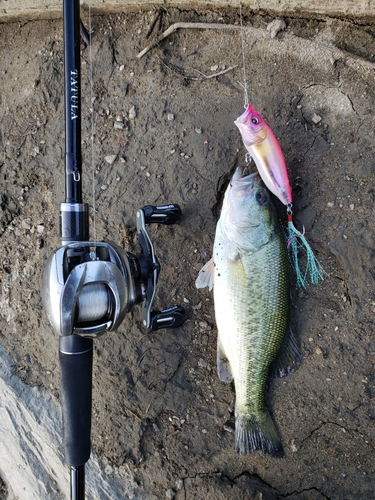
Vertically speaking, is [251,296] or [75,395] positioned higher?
[251,296]

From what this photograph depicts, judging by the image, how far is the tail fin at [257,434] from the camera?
2.71m

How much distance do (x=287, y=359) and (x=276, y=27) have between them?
2.24m

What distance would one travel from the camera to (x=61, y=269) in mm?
1911

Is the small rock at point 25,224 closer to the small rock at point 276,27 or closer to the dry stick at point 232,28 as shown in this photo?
the dry stick at point 232,28

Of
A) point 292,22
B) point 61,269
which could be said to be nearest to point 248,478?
point 61,269

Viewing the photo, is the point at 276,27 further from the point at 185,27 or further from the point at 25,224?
the point at 25,224

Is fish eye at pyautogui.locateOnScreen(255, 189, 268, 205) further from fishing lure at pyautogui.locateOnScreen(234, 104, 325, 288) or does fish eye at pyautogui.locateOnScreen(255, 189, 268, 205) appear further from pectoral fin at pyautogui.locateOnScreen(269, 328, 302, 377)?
pectoral fin at pyautogui.locateOnScreen(269, 328, 302, 377)

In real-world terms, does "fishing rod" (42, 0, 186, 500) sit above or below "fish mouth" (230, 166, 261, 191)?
below

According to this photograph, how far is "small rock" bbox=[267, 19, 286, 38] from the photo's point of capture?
9.15 ft

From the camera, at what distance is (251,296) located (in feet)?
8.43

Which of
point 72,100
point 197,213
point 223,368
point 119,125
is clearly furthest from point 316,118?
point 223,368

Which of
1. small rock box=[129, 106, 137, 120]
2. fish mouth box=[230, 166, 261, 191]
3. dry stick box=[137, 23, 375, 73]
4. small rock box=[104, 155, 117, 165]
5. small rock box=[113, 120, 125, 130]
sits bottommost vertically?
fish mouth box=[230, 166, 261, 191]

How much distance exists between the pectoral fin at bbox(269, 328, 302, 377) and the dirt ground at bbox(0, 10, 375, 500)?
89 millimetres

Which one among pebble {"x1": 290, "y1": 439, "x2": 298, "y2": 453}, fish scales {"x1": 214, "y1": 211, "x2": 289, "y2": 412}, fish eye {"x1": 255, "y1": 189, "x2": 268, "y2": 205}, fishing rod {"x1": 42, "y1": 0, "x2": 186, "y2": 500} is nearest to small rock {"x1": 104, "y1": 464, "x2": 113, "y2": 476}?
fishing rod {"x1": 42, "y1": 0, "x2": 186, "y2": 500}
